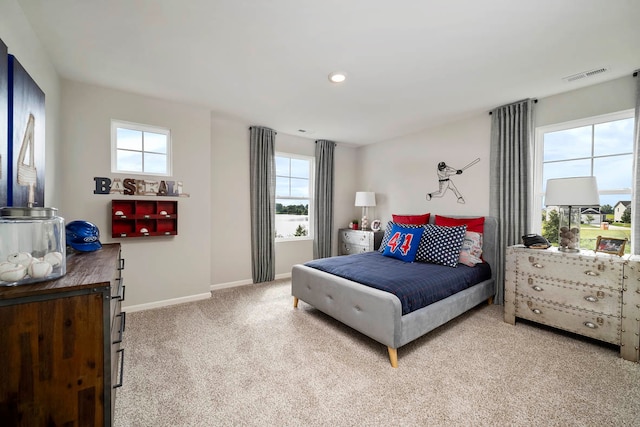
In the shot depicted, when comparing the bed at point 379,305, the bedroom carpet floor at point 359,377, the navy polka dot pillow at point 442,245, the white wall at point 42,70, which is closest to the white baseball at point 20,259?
the bedroom carpet floor at point 359,377

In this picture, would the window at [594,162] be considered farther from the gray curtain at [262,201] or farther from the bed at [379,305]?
the gray curtain at [262,201]

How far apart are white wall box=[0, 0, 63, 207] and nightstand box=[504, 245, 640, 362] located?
4.12 meters

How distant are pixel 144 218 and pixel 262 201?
1.54 metres

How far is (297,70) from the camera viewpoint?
7.73 feet

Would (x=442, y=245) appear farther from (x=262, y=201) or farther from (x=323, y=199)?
(x=262, y=201)

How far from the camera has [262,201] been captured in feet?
13.2

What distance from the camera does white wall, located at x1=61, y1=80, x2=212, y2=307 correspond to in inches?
104

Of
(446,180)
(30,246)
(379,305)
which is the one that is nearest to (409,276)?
(379,305)

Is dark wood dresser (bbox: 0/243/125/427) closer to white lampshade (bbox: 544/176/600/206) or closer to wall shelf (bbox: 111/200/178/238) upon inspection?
wall shelf (bbox: 111/200/178/238)

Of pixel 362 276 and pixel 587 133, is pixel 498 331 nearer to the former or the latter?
pixel 362 276

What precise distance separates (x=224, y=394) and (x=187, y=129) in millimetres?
2832

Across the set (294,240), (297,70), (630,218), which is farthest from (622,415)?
(294,240)

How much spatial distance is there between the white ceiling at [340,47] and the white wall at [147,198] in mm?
206

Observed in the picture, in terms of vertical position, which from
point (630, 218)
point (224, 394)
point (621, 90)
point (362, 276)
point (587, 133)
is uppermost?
point (621, 90)
